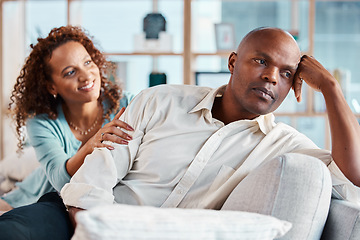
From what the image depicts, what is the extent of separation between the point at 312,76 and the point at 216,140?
1.26 feet

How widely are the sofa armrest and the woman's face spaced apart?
52.8 inches

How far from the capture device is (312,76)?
1630 mm

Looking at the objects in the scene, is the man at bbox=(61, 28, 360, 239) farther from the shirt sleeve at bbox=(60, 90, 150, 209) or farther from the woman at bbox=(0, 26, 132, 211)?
the woman at bbox=(0, 26, 132, 211)

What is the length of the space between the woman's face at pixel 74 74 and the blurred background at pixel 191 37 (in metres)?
1.56

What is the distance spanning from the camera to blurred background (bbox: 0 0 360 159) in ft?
12.8

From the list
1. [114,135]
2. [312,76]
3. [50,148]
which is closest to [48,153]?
[50,148]

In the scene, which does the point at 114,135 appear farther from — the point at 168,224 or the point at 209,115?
the point at 168,224

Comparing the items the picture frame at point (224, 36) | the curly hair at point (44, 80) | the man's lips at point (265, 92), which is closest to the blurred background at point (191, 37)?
the picture frame at point (224, 36)

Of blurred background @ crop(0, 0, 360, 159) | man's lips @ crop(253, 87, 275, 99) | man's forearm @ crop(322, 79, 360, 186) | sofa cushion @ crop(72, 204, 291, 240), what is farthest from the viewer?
blurred background @ crop(0, 0, 360, 159)

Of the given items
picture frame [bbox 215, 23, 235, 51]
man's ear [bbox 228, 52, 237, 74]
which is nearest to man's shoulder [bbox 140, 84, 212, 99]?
man's ear [bbox 228, 52, 237, 74]

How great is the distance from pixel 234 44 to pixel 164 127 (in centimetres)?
251

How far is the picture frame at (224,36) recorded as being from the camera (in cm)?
401

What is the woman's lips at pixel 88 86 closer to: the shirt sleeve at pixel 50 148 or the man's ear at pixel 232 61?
the shirt sleeve at pixel 50 148

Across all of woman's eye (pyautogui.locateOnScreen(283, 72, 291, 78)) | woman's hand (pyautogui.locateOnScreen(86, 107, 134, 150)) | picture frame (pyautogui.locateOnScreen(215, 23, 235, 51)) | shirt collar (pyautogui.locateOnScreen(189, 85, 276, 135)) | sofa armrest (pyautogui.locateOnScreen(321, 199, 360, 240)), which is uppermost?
picture frame (pyautogui.locateOnScreen(215, 23, 235, 51))
